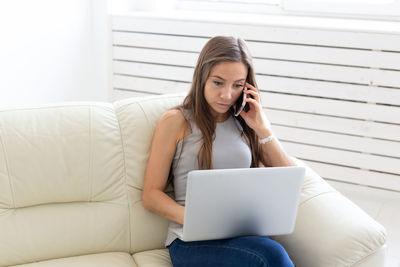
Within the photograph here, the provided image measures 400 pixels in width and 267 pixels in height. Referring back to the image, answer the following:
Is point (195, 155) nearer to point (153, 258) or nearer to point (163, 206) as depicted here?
point (163, 206)

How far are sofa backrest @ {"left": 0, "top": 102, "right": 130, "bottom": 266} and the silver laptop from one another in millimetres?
424

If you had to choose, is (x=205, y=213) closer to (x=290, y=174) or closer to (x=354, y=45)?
(x=290, y=174)

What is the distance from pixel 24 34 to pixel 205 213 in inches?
73.2

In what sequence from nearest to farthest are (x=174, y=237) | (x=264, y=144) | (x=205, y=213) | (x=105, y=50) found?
(x=205, y=213) → (x=174, y=237) → (x=264, y=144) → (x=105, y=50)

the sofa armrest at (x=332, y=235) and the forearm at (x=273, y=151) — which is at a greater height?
the forearm at (x=273, y=151)

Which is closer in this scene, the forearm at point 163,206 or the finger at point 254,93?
the forearm at point 163,206

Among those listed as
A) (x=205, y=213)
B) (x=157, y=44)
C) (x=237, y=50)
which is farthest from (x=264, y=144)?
(x=157, y=44)

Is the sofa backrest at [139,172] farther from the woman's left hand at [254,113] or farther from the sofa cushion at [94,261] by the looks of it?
the woman's left hand at [254,113]

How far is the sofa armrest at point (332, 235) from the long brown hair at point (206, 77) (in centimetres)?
36

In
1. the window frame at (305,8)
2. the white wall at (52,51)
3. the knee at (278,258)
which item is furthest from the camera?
the window frame at (305,8)

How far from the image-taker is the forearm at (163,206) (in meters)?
1.64

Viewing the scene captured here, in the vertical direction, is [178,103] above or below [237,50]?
below

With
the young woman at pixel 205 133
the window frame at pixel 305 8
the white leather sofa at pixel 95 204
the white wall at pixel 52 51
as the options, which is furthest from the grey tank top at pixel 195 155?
the window frame at pixel 305 8

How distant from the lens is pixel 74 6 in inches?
124
